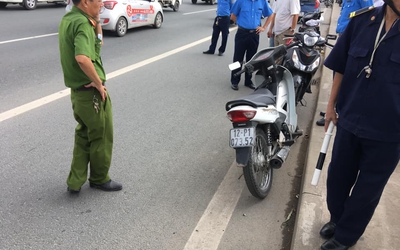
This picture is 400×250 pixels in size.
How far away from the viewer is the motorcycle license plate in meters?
3.05

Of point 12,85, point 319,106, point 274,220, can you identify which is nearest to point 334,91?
point 274,220

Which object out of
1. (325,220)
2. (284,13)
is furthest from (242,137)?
(284,13)

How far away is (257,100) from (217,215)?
1.10 m

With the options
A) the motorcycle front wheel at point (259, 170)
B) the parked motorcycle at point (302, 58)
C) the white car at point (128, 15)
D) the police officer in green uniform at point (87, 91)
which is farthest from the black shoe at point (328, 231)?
the white car at point (128, 15)

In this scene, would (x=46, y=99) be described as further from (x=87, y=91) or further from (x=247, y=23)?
(x=247, y=23)

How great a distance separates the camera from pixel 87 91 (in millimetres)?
2965

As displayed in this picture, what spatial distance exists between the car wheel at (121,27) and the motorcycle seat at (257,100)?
7807 millimetres

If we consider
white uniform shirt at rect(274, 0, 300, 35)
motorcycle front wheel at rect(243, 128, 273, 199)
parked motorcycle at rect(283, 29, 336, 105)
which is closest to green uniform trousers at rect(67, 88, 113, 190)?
motorcycle front wheel at rect(243, 128, 273, 199)

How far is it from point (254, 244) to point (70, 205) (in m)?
1.61

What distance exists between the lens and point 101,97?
10.0 feet

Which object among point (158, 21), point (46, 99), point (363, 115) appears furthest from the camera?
point (158, 21)

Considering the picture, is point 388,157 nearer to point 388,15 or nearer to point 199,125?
point 388,15

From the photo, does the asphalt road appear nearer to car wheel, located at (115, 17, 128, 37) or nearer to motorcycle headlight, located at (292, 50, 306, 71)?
motorcycle headlight, located at (292, 50, 306, 71)

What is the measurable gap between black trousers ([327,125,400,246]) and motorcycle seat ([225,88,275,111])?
36.2 inches
